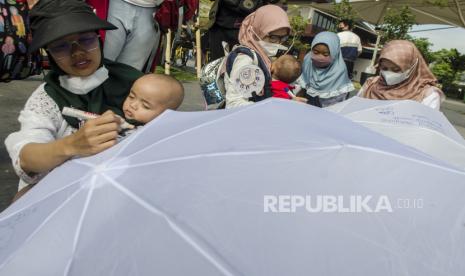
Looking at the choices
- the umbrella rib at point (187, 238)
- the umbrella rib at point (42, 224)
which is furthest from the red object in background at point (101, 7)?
the umbrella rib at point (187, 238)

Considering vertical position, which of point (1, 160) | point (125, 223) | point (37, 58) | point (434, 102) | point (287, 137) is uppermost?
point (287, 137)

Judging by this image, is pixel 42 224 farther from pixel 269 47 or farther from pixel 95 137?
pixel 269 47

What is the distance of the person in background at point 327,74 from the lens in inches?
158

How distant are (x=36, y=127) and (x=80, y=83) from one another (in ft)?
0.85

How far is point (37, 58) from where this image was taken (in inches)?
92.7

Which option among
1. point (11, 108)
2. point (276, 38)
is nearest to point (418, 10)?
point (11, 108)

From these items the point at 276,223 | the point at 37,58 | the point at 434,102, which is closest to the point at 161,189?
the point at 276,223

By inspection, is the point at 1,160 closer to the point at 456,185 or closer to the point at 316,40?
the point at 316,40

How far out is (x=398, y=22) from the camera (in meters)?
14.5

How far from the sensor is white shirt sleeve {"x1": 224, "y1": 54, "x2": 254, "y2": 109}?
2.54 metres

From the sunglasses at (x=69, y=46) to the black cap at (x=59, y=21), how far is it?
0.17 feet

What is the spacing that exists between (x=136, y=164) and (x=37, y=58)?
170 centimetres

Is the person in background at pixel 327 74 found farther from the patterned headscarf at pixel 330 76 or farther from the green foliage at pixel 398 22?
the green foliage at pixel 398 22

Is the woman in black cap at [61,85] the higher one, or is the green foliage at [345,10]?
the woman in black cap at [61,85]
